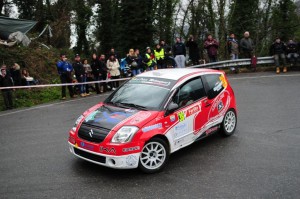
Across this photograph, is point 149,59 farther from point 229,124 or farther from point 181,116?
point 181,116

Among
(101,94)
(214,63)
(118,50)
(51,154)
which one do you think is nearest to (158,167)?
(51,154)

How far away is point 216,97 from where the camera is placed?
865 centimetres

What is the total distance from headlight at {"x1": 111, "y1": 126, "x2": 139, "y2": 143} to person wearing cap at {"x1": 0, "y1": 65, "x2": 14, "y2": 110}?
377 inches

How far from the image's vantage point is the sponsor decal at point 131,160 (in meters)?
6.67

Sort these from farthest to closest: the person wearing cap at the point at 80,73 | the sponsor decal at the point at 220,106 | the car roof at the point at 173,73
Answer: the person wearing cap at the point at 80,73, the sponsor decal at the point at 220,106, the car roof at the point at 173,73

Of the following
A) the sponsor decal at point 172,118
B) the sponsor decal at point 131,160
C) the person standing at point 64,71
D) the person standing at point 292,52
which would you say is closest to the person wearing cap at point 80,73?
the person standing at point 64,71

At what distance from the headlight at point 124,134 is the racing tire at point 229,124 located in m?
3.13

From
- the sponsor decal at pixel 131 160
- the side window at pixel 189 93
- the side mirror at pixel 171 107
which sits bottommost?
the sponsor decal at pixel 131 160

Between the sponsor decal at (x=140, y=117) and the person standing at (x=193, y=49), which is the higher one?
the person standing at (x=193, y=49)

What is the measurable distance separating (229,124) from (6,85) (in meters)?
10.1

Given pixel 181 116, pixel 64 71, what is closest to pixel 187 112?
pixel 181 116

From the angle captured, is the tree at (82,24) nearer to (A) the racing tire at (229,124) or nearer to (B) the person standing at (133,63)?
(B) the person standing at (133,63)

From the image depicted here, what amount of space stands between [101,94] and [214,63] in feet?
24.4

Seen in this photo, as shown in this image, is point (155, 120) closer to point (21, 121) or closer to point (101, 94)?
point (21, 121)
